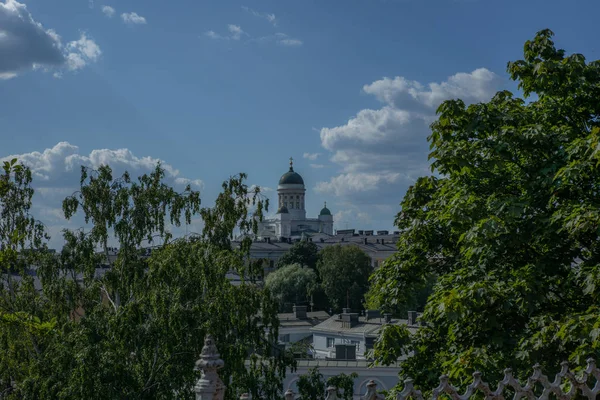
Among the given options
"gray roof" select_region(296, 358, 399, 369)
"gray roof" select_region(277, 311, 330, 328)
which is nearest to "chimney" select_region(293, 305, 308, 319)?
"gray roof" select_region(277, 311, 330, 328)

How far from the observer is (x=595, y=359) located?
32.6 ft

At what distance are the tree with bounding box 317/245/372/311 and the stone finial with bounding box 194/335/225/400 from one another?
66.0 m

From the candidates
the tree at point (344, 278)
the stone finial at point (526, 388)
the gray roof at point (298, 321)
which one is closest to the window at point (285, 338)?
the gray roof at point (298, 321)

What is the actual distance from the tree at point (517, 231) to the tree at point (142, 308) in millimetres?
8684

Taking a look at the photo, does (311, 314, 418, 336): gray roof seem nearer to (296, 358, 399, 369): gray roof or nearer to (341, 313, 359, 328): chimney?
(341, 313, 359, 328): chimney

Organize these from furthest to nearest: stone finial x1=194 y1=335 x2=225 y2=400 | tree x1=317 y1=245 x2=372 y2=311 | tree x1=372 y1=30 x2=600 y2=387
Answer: tree x1=317 y1=245 x2=372 y2=311 → tree x1=372 y1=30 x2=600 y2=387 → stone finial x1=194 y1=335 x2=225 y2=400

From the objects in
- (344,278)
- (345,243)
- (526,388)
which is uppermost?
(345,243)

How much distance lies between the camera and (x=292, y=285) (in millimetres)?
78938

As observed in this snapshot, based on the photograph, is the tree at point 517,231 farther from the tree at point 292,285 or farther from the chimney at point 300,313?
the tree at point 292,285

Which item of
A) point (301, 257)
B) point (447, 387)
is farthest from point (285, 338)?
point (447, 387)

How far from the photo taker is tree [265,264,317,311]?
7775 centimetres

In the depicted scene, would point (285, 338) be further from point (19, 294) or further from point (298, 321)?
point (19, 294)

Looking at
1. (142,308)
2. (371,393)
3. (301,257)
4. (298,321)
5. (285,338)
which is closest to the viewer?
(371,393)

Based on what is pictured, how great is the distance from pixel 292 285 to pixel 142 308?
5711cm
